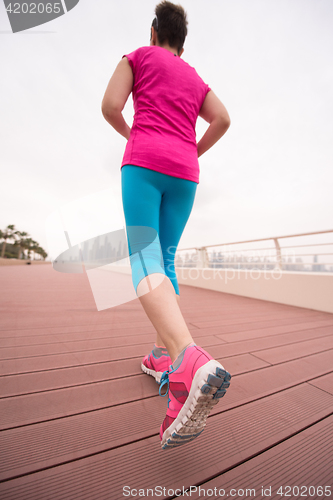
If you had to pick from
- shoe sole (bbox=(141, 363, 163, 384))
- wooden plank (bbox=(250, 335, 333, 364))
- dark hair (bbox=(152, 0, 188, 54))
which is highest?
dark hair (bbox=(152, 0, 188, 54))

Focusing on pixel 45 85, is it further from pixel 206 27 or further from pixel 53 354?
pixel 53 354

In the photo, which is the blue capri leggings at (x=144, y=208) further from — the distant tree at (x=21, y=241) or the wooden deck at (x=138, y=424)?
the distant tree at (x=21, y=241)

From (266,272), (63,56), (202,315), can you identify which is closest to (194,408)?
(202,315)

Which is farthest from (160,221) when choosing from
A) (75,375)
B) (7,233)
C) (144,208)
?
(7,233)

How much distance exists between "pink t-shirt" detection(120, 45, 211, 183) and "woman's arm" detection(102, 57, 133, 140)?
26 millimetres

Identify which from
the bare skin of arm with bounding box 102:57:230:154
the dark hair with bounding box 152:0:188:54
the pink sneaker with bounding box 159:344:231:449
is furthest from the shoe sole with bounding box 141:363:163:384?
the dark hair with bounding box 152:0:188:54

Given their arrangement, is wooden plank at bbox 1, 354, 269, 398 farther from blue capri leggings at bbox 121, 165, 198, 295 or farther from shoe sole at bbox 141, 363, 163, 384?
blue capri leggings at bbox 121, 165, 198, 295

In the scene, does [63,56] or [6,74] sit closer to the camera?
[63,56]

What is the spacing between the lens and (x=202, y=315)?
2068 mm

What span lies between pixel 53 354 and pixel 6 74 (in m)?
9.80

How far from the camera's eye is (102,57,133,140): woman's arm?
0.69 m

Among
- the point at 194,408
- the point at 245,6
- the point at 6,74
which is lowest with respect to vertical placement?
the point at 194,408

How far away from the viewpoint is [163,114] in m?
0.69

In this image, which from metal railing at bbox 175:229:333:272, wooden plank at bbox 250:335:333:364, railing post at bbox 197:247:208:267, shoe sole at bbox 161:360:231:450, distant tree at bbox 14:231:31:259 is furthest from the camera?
distant tree at bbox 14:231:31:259
